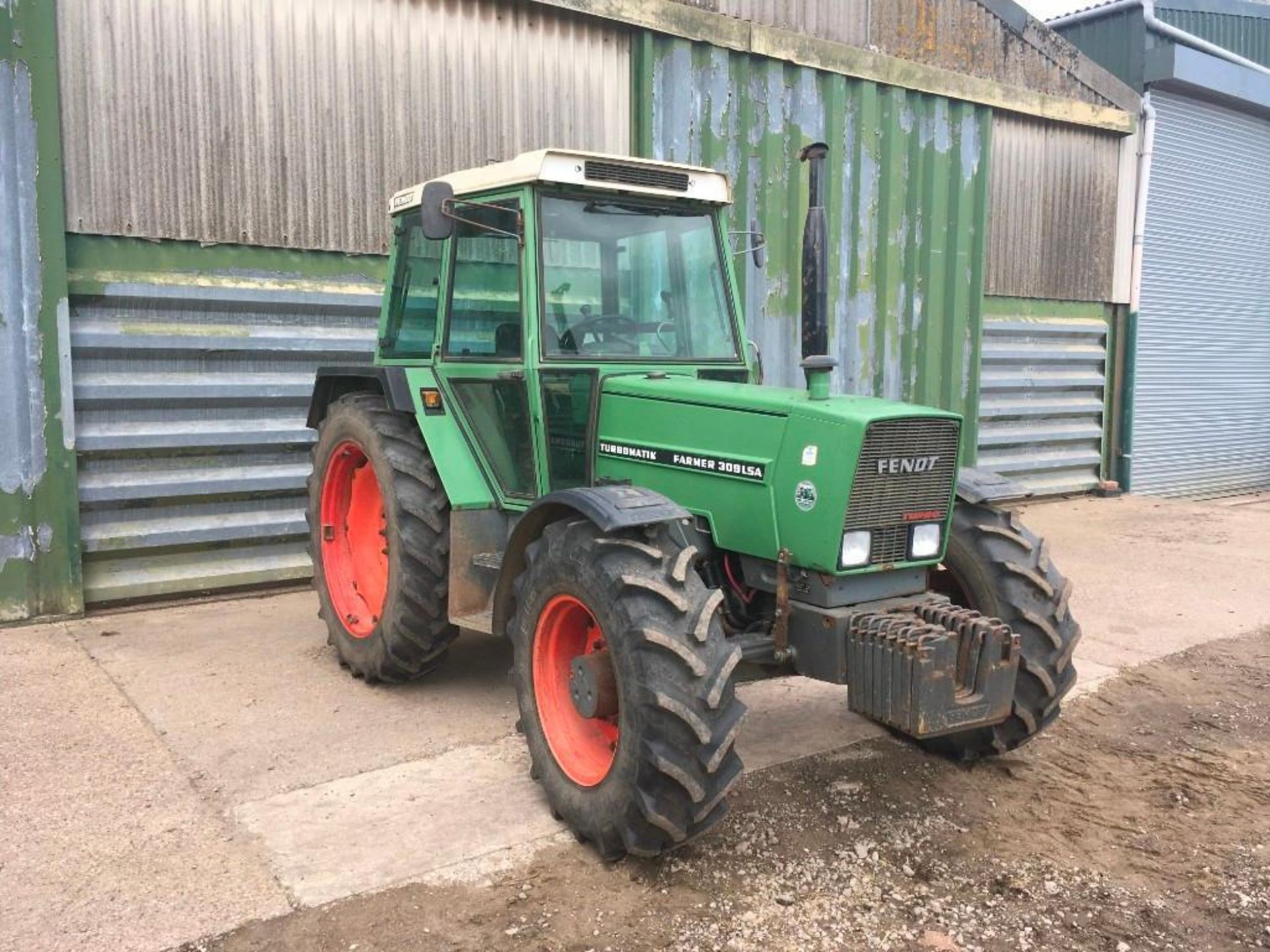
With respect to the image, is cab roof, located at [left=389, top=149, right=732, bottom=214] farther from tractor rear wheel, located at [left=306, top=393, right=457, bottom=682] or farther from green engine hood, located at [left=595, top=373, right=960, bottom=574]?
tractor rear wheel, located at [left=306, top=393, right=457, bottom=682]

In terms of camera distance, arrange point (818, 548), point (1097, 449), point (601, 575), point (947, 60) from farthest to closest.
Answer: point (1097, 449) → point (947, 60) → point (818, 548) → point (601, 575)

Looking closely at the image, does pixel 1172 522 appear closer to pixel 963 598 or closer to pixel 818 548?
pixel 963 598

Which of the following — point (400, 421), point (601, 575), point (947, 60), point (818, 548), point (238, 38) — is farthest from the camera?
point (947, 60)

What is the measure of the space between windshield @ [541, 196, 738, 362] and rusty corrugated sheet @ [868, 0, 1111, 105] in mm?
5655

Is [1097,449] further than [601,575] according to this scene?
Yes

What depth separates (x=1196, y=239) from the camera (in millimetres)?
11984

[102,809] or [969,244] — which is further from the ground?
[969,244]

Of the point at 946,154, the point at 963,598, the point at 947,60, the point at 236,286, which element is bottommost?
the point at 963,598

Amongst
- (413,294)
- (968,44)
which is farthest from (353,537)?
(968,44)

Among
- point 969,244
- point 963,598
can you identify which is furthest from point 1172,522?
point 963,598

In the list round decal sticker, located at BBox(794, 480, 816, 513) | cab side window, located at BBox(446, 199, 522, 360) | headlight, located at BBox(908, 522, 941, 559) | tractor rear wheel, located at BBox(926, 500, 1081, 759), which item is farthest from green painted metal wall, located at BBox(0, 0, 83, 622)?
tractor rear wheel, located at BBox(926, 500, 1081, 759)

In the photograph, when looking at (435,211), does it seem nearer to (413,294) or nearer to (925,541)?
(413,294)

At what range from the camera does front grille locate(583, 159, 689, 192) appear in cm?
416

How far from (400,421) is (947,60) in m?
7.11
